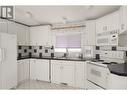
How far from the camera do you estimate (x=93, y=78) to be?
259 centimetres

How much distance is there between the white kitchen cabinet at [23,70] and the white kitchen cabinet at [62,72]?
855mm

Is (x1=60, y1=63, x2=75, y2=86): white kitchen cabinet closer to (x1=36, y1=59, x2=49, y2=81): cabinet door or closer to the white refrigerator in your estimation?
(x1=36, y1=59, x2=49, y2=81): cabinet door

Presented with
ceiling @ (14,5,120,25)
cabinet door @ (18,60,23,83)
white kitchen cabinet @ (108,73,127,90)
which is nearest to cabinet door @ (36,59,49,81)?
cabinet door @ (18,60,23,83)

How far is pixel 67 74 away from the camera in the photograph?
322cm

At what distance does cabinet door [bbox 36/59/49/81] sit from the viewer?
3559 millimetres

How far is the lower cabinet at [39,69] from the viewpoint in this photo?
3.57 metres

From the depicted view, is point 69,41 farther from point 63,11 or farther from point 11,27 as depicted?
point 11,27

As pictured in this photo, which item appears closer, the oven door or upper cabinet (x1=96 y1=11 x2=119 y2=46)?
the oven door

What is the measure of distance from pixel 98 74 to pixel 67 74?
1031 millimetres

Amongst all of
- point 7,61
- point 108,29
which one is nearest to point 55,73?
point 7,61

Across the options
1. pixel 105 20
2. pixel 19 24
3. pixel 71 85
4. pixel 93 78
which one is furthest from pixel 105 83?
pixel 19 24

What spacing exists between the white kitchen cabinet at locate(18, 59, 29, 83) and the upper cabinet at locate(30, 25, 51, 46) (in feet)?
2.56
